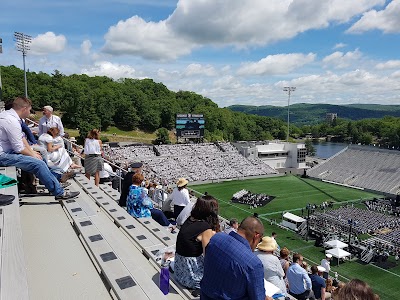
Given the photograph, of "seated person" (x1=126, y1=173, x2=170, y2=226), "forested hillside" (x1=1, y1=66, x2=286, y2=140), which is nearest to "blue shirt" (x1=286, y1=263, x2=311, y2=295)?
"seated person" (x1=126, y1=173, x2=170, y2=226)

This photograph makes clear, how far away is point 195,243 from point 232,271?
1076 mm

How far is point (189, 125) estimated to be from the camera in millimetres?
52312

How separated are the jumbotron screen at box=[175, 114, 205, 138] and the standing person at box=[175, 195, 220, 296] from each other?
157 feet

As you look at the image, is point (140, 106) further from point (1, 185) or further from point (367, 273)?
point (1, 185)

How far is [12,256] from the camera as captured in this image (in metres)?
2.85

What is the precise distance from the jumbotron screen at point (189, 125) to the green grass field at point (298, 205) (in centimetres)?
1123

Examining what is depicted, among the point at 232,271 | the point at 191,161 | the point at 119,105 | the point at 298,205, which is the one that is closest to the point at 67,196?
the point at 232,271

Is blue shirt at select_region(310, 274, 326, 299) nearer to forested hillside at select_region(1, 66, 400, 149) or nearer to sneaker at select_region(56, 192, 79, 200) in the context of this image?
sneaker at select_region(56, 192, 79, 200)

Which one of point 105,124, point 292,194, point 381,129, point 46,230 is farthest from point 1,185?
point 381,129

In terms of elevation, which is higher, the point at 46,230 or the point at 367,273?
the point at 46,230

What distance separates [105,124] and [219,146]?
34.7 metres

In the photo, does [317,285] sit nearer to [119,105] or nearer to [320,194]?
[320,194]

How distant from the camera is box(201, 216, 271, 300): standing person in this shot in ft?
8.84

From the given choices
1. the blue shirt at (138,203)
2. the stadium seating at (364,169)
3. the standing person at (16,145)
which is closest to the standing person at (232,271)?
the blue shirt at (138,203)
